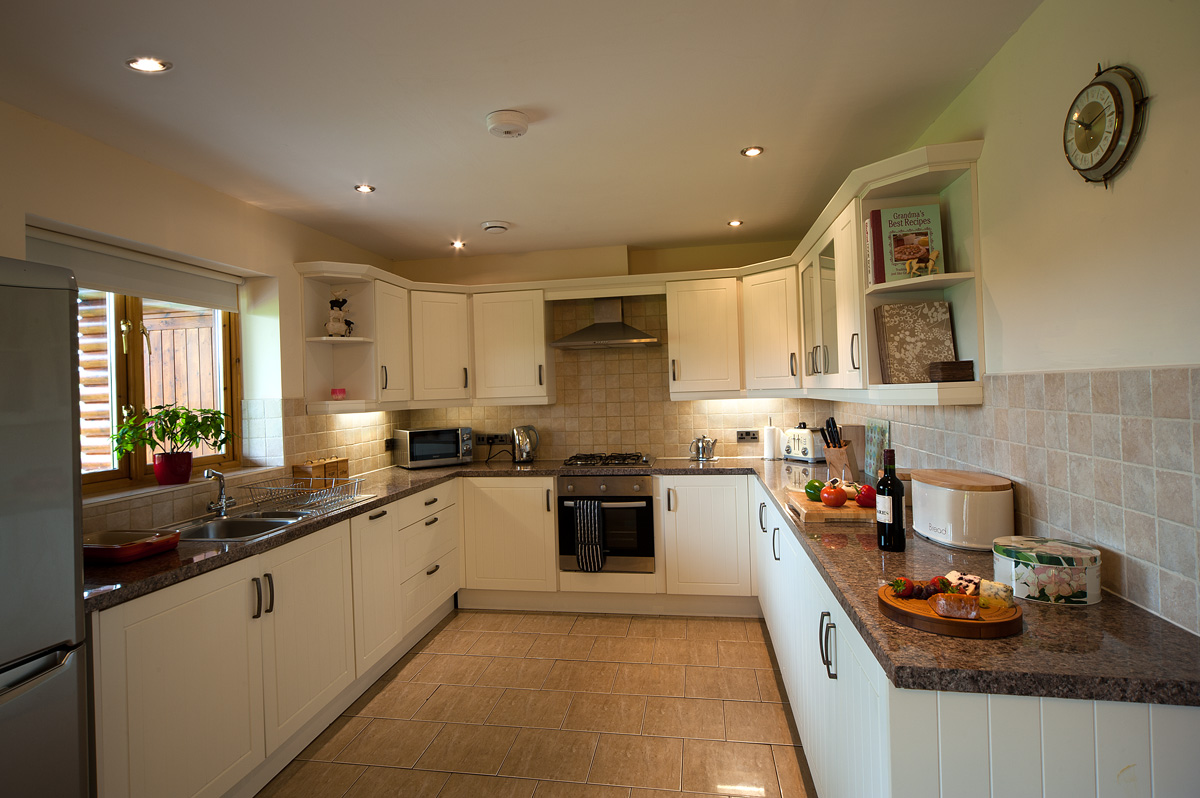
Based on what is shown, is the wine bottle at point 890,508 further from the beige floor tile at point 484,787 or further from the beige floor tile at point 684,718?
the beige floor tile at point 484,787

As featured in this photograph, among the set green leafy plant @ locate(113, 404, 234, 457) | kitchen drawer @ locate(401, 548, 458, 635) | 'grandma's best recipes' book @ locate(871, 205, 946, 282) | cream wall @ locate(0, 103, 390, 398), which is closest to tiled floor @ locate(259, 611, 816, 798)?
kitchen drawer @ locate(401, 548, 458, 635)

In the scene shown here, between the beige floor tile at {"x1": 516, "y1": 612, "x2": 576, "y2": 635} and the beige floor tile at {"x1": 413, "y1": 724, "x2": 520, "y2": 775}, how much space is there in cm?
104

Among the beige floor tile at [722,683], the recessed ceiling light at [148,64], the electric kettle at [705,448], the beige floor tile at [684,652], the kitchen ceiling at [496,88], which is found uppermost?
the kitchen ceiling at [496,88]

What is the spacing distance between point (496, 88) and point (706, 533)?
108 inches

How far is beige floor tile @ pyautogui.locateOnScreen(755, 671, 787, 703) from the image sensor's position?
8.85ft

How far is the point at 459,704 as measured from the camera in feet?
9.00

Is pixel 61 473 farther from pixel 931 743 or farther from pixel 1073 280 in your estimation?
pixel 1073 280

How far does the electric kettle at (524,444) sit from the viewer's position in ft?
13.8

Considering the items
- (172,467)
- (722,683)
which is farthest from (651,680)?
(172,467)

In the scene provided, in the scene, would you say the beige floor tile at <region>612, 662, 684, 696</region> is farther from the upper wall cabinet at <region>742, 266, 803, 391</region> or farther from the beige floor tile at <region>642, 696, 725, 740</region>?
the upper wall cabinet at <region>742, 266, 803, 391</region>

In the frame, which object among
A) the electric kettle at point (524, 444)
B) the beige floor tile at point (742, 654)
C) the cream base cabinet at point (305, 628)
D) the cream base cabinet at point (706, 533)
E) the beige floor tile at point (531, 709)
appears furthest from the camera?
the electric kettle at point (524, 444)

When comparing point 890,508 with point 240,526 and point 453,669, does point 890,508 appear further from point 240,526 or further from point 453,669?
point 240,526

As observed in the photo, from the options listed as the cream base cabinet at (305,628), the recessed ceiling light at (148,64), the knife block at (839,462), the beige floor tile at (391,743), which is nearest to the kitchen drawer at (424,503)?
the cream base cabinet at (305,628)

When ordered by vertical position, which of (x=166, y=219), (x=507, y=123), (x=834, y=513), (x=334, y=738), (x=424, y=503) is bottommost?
(x=334, y=738)
